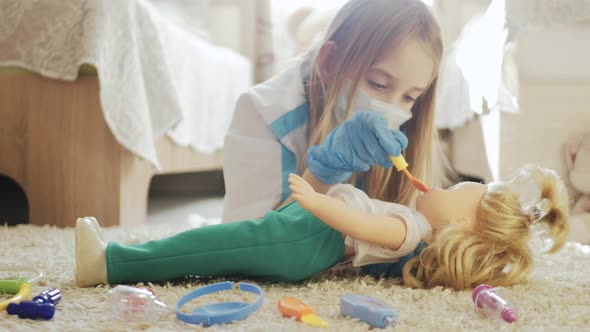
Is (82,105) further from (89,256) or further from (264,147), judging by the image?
(89,256)

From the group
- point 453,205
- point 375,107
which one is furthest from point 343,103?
point 453,205

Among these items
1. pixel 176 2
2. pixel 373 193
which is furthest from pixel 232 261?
pixel 176 2

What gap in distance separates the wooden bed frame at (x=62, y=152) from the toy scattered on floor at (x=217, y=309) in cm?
69

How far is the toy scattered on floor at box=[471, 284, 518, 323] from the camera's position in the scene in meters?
0.56

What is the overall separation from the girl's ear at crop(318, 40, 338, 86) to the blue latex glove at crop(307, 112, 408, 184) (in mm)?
210

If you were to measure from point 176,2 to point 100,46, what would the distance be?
149cm

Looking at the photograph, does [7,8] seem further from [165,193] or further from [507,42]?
[165,193]

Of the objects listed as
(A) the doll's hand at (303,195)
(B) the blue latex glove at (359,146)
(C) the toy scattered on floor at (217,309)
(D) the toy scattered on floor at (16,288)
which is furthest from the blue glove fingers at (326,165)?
(D) the toy scattered on floor at (16,288)

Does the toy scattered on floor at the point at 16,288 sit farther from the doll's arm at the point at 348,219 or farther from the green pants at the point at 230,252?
the doll's arm at the point at 348,219

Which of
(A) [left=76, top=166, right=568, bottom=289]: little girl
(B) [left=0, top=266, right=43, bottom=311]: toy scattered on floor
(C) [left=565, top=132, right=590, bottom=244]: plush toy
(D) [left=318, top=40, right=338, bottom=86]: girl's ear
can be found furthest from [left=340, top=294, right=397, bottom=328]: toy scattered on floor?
(C) [left=565, top=132, right=590, bottom=244]: plush toy

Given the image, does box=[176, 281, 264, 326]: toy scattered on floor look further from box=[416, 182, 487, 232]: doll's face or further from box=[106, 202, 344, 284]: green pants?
box=[416, 182, 487, 232]: doll's face

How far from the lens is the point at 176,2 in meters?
2.60

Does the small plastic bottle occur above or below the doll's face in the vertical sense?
below

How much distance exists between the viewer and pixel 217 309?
587mm
